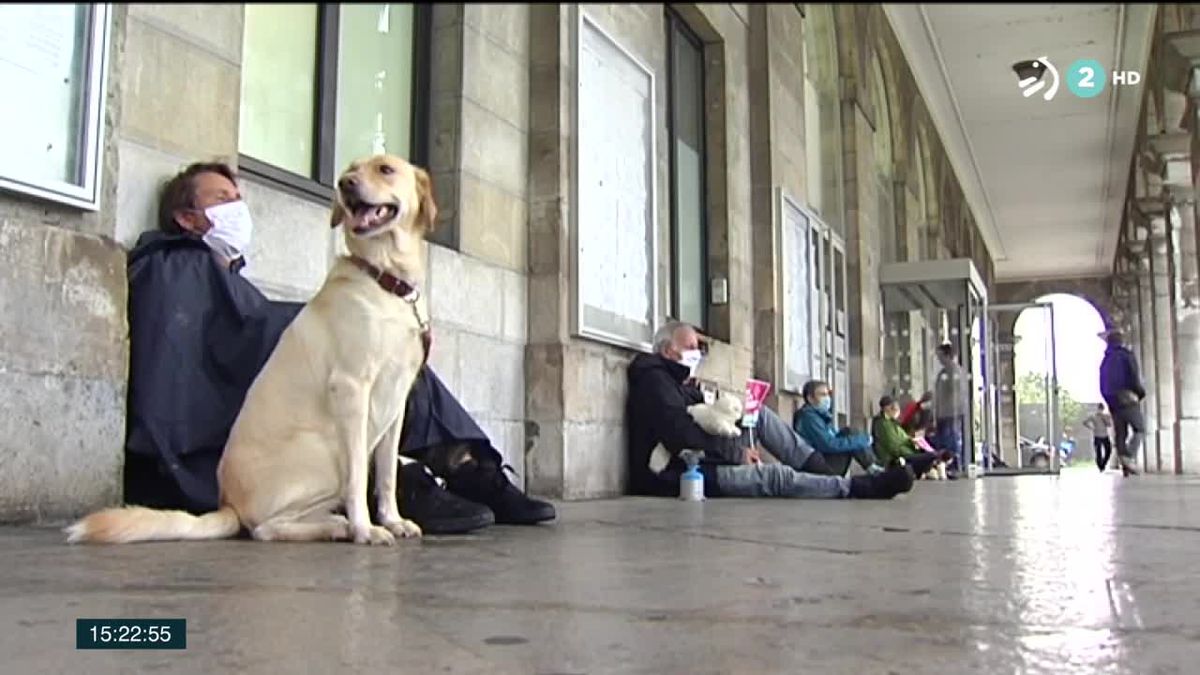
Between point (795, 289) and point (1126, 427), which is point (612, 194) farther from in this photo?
point (1126, 427)

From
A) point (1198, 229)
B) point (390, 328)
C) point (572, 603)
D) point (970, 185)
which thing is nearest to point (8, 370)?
point (390, 328)

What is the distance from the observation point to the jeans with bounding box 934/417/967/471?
14.5 meters

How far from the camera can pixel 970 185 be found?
26859 millimetres

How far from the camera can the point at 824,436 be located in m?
8.76

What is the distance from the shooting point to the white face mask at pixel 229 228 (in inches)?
164

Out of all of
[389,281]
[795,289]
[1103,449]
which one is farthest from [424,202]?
[1103,449]

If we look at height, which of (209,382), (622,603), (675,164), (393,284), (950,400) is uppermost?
(675,164)

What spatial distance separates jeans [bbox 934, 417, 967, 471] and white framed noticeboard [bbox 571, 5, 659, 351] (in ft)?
25.7

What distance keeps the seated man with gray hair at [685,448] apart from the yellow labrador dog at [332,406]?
12.0 feet

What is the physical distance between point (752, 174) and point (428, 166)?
5.18 metres

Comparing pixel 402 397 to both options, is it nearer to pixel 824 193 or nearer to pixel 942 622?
pixel 942 622

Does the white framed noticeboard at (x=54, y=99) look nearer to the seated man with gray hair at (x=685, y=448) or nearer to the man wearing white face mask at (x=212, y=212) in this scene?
the man wearing white face mask at (x=212, y=212)
